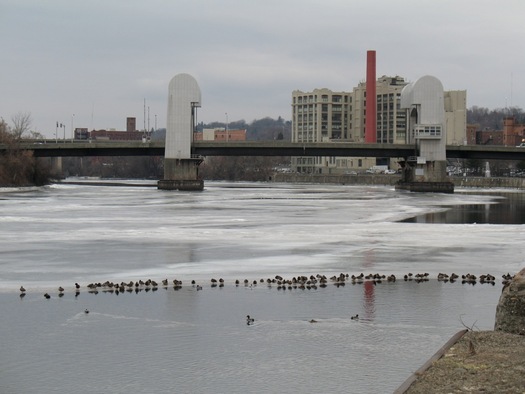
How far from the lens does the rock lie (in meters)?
16.7

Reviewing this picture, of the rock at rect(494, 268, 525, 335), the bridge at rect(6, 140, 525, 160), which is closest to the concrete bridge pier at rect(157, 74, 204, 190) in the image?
the bridge at rect(6, 140, 525, 160)

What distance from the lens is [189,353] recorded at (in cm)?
1770

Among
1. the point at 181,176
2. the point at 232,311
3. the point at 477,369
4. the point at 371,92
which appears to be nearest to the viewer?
the point at 477,369

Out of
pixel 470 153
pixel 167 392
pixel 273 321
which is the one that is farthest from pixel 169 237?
pixel 470 153

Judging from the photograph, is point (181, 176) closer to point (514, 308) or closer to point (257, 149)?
point (257, 149)

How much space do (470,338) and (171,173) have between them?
12225cm

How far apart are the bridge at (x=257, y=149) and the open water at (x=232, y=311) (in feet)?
323

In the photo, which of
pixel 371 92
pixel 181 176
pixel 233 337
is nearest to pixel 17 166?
pixel 181 176

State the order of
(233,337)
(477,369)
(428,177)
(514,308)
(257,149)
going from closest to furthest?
(477,369) → (514,308) → (233,337) → (428,177) → (257,149)

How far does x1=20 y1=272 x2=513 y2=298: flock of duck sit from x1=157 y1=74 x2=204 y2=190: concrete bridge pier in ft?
362

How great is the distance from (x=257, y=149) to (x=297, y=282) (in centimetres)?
11952

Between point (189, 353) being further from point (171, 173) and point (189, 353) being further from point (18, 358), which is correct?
point (171, 173)

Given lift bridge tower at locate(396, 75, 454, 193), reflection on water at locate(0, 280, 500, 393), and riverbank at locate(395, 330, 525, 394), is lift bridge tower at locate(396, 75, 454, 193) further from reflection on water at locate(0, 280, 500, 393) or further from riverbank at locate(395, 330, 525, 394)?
riverbank at locate(395, 330, 525, 394)

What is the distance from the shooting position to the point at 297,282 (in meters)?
27.1
